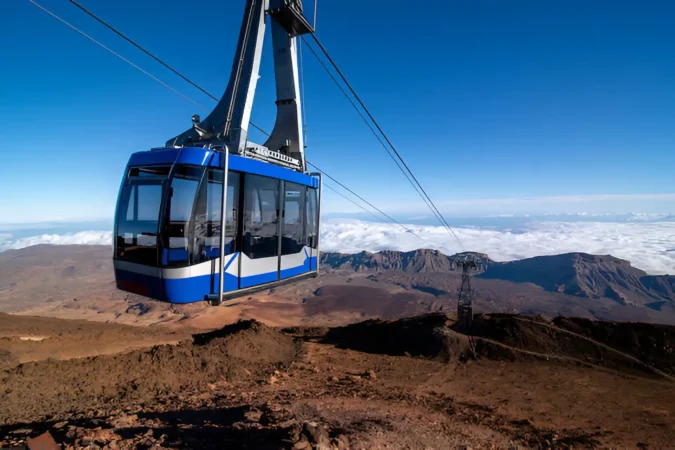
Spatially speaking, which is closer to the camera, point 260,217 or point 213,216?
point 213,216

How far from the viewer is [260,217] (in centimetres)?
751

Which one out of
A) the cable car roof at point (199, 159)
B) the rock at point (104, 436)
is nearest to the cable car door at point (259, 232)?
the cable car roof at point (199, 159)

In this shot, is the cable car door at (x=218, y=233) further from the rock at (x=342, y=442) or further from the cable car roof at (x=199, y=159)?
the rock at (x=342, y=442)

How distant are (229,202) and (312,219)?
326cm

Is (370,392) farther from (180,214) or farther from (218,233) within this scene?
(180,214)

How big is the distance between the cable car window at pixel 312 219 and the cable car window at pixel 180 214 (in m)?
3.79

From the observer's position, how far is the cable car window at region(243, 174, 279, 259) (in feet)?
22.6

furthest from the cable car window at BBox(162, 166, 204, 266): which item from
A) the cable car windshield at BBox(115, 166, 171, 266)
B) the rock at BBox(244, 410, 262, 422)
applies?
the rock at BBox(244, 410, 262, 422)

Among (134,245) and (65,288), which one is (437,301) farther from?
(65,288)

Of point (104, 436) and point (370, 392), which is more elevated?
point (104, 436)

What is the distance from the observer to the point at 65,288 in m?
130

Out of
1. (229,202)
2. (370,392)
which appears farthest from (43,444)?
(370,392)

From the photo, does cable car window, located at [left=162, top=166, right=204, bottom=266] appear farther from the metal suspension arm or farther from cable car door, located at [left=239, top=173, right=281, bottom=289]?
the metal suspension arm

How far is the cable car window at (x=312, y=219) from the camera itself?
9.09 meters
